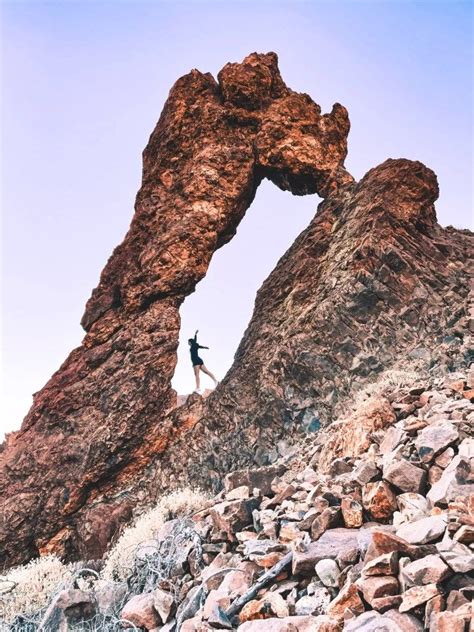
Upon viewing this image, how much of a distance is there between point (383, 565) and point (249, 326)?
1215 cm

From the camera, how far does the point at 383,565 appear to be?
3352 mm

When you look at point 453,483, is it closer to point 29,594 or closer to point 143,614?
point 143,614

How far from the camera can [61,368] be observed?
15.4 m

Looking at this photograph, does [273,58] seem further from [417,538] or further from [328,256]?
[417,538]

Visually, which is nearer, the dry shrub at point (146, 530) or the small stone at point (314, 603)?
the small stone at point (314, 603)

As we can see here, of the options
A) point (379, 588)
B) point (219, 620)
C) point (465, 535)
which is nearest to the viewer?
point (379, 588)

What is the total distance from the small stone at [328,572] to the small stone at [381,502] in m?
0.94

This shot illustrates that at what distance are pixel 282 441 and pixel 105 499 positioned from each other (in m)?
5.16

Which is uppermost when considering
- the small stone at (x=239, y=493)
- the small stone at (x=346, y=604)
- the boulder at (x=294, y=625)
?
the small stone at (x=239, y=493)

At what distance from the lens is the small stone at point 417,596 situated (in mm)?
2984

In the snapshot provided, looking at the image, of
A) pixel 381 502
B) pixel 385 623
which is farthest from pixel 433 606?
pixel 381 502

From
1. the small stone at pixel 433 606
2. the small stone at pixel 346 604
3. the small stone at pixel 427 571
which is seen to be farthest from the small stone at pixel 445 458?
the small stone at pixel 433 606

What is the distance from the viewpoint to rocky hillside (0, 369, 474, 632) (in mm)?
3182

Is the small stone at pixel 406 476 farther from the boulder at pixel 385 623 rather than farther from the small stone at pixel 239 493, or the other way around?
the small stone at pixel 239 493
